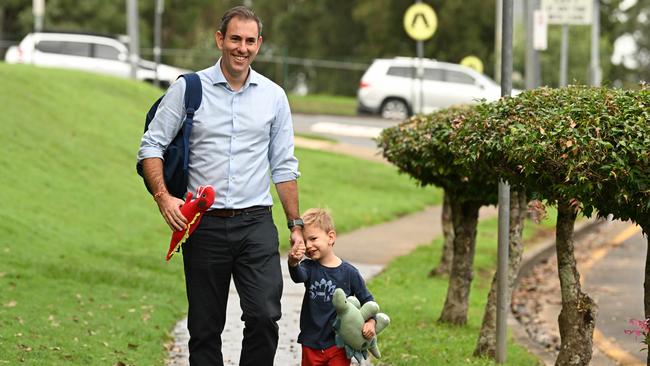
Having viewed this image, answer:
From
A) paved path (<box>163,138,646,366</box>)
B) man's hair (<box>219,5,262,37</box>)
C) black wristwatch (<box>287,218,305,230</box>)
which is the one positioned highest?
man's hair (<box>219,5,262,37</box>)

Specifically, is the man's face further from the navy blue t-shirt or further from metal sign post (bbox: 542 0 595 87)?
metal sign post (bbox: 542 0 595 87)

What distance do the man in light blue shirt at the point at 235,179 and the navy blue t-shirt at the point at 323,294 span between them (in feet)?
0.54

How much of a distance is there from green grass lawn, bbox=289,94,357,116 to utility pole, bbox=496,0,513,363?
2992cm

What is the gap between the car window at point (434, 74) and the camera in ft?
128

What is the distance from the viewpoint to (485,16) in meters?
55.8

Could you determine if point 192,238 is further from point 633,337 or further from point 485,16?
point 485,16

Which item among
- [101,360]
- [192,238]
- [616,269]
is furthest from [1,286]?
[616,269]

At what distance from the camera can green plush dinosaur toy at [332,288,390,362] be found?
6.89 metres

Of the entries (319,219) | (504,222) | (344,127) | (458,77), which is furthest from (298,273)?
(458,77)

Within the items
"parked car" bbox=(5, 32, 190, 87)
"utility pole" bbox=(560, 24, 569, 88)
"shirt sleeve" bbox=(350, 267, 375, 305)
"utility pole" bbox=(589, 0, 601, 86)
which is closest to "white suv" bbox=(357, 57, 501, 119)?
"utility pole" bbox=(589, 0, 601, 86)

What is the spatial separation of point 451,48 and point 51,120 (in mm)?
37138

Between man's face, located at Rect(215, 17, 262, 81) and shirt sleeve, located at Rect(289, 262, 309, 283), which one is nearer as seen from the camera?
man's face, located at Rect(215, 17, 262, 81)

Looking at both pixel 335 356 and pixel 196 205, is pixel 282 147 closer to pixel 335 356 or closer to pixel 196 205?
pixel 196 205

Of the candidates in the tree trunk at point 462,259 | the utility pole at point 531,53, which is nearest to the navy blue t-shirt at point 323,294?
the tree trunk at point 462,259
